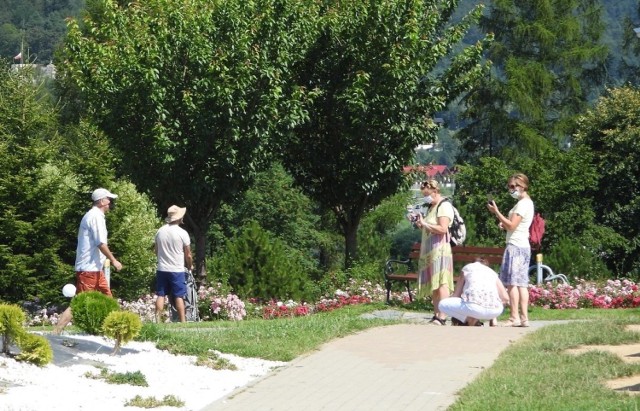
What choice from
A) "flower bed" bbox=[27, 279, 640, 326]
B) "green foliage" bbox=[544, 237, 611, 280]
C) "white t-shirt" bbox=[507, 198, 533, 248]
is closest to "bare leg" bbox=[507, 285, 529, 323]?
"white t-shirt" bbox=[507, 198, 533, 248]

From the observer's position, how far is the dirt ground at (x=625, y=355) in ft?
31.9

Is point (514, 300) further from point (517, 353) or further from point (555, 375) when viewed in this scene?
point (555, 375)

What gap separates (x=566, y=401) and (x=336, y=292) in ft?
38.3

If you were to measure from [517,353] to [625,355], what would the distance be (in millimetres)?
984

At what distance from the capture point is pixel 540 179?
98.6 feet

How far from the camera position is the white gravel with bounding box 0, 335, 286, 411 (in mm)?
9102

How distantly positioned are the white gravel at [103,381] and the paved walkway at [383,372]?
30cm

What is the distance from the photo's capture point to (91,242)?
572 inches

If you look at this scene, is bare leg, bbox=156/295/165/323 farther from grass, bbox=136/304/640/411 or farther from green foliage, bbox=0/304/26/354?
green foliage, bbox=0/304/26/354

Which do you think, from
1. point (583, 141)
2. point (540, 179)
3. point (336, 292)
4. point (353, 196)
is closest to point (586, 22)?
point (583, 141)

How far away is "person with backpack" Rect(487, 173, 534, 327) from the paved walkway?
70 centimetres

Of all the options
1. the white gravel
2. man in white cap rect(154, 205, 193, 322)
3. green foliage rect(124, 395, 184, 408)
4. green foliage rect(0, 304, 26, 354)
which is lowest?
green foliage rect(124, 395, 184, 408)

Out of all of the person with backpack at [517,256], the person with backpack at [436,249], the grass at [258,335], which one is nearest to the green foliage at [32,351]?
the grass at [258,335]

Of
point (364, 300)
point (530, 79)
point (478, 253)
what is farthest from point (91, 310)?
point (530, 79)
